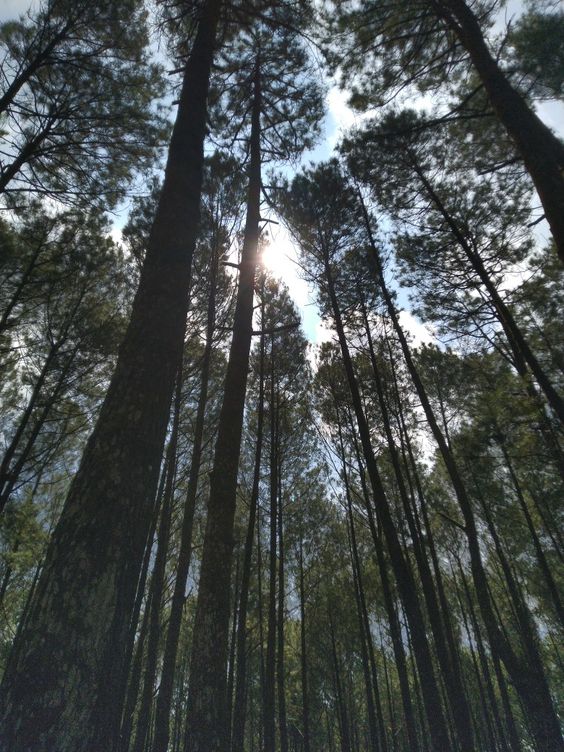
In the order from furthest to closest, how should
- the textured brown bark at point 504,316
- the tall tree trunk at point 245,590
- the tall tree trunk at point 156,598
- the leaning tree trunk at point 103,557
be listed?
the tall tree trunk at point 245,590, the tall tree trunk at point 156,598, the textured brown bark at point 504,316, the leaning tree trunk at point 103,557

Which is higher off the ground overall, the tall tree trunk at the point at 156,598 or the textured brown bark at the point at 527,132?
the textured brown bark at the point at 527,132

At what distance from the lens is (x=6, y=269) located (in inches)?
331

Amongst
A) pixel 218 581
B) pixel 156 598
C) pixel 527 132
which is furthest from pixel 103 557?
pixel 156 598

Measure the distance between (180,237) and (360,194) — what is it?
10.2 meters

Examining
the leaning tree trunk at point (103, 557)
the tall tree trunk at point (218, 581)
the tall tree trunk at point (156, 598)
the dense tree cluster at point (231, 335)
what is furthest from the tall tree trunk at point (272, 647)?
the leaning tree trunk at point (103, 557)

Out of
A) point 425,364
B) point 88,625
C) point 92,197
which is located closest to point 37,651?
point 88,625

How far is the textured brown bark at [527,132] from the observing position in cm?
384

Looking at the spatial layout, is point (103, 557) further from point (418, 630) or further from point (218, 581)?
point (418, 630)

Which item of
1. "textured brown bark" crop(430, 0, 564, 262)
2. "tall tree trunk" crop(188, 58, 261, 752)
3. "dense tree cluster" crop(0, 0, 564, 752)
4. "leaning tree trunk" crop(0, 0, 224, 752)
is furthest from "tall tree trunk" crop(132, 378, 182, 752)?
"textured brown bark" crop(430, 0, 564, 262)

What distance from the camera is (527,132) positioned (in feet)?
14.6

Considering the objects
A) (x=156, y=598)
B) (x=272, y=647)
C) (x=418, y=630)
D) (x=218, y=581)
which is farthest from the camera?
(x=272, y=647)

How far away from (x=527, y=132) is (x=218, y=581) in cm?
617

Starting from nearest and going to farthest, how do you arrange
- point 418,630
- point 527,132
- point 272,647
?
point 527,132
point 418,630
point 272,647

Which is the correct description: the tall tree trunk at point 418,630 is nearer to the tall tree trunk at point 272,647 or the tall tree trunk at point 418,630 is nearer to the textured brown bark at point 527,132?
the tall tree trunk at point 272,647
